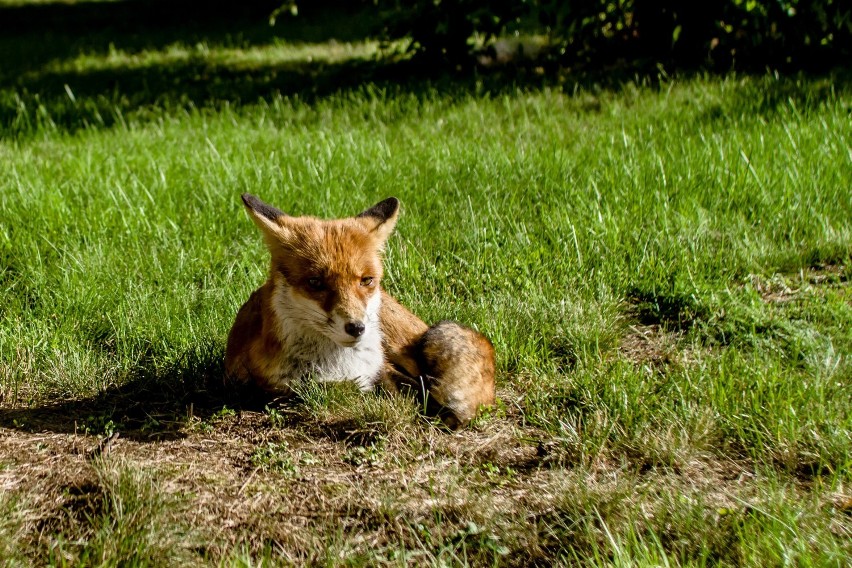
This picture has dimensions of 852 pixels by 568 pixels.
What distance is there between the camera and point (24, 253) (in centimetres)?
545

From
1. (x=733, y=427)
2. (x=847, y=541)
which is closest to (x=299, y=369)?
(x=733, y=427)

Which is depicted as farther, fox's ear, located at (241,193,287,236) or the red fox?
fox's ear, located at (241,193,287,236)

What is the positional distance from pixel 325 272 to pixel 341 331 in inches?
11.4

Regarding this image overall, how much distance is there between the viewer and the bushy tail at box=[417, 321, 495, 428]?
386 cm

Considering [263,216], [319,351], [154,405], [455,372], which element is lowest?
[154,405]

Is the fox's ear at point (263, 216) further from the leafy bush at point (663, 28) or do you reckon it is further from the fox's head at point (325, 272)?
the leafy bush at point (663, 28)

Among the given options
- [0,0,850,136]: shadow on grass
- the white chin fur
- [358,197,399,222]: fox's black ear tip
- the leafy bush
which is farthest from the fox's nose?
the leafy bush

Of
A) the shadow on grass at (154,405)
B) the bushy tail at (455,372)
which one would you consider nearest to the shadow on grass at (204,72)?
the bushy tail at (455,372)

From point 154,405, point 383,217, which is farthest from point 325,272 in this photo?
point 154,405

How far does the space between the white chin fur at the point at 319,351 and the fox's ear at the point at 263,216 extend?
265 millimetres

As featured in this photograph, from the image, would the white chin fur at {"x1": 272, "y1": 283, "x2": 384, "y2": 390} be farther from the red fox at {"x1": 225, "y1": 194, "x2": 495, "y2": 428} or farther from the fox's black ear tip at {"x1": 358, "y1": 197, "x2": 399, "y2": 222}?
the fox's black ear tip at {"x1": 358, "y1": 197, "x2": 399, "y2": 222}

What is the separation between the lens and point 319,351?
151 inches

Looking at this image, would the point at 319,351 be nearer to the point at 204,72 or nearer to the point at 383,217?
the point at 383,217

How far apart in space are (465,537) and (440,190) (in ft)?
12.1
